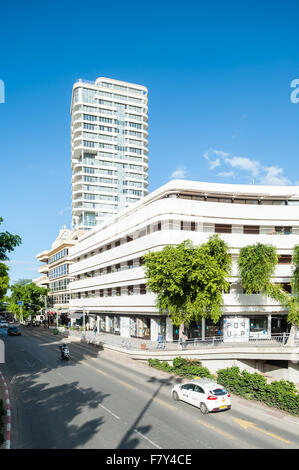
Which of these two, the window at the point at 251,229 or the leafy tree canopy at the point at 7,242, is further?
the window at the point at 251,229

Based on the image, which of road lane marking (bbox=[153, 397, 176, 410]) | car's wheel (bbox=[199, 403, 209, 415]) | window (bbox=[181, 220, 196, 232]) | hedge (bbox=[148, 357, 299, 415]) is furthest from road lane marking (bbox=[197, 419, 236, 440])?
window (bbox=[181, 220, 196, 232])

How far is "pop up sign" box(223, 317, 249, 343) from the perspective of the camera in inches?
1480

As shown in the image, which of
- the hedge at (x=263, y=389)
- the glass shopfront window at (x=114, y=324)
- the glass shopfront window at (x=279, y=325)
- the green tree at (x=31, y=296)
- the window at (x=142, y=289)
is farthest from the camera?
the green tree at (x=31, y=296)

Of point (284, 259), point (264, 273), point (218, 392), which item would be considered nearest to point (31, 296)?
point (284, 259)

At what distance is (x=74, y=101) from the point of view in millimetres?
95438

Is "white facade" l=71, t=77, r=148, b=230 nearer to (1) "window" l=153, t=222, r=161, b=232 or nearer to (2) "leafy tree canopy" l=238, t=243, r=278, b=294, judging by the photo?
(1) "window" l=153, t=222, r=161, b=232

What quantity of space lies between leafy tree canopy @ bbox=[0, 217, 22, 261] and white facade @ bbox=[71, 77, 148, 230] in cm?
5944

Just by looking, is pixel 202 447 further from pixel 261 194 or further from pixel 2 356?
pixel 261 194

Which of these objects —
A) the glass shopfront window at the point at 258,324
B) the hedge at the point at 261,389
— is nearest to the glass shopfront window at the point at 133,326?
the glass shopfront window at the point at 258,324

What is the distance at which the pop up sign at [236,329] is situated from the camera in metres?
37.6

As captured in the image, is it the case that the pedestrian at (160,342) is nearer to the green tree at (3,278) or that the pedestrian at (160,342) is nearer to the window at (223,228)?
the window at (223,228)

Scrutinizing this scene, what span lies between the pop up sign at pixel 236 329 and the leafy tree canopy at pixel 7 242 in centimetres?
2347

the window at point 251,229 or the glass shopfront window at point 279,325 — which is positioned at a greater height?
the window at point 251,229

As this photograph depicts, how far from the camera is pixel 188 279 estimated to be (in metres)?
29.4
